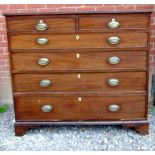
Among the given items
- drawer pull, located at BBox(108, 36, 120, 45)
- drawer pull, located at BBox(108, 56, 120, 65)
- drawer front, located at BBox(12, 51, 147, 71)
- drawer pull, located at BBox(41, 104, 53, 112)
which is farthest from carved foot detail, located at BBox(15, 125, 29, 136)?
drawer pull, located at BBox(108, 36, 120, 45)

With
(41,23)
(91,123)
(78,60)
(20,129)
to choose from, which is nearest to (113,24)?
(78,60)

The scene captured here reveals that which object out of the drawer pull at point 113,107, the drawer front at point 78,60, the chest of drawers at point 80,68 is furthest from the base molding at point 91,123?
the drawer front at point 78,60

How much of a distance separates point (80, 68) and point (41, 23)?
51 cm

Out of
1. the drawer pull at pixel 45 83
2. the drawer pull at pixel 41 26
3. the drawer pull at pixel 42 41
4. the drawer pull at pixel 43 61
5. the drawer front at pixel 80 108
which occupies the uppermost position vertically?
the drawer pull at pixel 41 26

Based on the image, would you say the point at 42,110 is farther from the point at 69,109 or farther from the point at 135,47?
the point at 135,47

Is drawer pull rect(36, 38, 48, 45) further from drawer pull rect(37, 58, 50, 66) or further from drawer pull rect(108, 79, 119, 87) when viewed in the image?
drawer pull rect(108, 79, 119, 87)

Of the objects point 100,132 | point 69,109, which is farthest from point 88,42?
point 100,132

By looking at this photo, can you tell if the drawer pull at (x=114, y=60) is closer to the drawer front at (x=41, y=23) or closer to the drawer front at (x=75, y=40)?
the drawer front at (x=75, y=40)

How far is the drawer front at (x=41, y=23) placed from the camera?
2.69m

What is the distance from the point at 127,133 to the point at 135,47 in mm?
874

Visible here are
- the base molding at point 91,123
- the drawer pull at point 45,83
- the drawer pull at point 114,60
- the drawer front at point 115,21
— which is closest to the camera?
the drawer front at point 115,21

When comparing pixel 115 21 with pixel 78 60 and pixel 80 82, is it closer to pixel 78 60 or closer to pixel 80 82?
pixel 78 60

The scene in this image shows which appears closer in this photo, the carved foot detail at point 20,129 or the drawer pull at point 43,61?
the drawer pull at point 43,61

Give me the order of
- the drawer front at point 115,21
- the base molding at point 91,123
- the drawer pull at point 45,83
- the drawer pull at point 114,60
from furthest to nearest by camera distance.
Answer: the base molding at point 91,123
the drawer pull at point 45,83
the drawer pull at point 114,60
the drawer front at point 115,21
